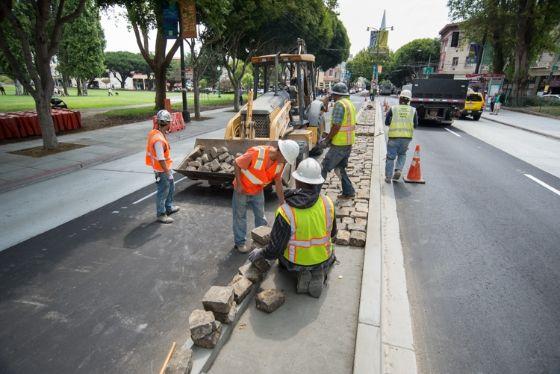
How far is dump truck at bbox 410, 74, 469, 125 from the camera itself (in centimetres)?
1647

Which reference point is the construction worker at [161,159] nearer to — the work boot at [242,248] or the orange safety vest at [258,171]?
the work boot at [242,248]

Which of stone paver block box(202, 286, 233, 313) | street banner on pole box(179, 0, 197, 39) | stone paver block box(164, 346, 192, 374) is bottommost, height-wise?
stone paver block box(164, 346, 192, 374)

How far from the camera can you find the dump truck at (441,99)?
1647 centimetres

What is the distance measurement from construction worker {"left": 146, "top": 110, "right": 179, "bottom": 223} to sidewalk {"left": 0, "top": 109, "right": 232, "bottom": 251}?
1.61m

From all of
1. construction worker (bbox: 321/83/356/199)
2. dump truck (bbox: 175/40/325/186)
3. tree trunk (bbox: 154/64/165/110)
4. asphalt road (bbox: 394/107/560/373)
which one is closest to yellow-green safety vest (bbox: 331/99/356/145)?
construction worker (bbox: 321/83/356/199)

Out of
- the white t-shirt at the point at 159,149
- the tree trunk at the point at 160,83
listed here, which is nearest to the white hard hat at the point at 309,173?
the white t-shirt at the point at 159,149

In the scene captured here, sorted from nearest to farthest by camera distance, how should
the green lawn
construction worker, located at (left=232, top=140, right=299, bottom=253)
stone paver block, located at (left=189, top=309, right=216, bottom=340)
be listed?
stone paver block, located at (left=189, top=309, right=216, bottom=340)
construction worker, located at (left=232, top=140, right=299, bottom=253)
the green lawn

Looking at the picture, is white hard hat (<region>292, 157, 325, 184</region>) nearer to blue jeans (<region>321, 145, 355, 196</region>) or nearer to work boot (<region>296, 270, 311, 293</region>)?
work boot (<region>296, 270, 311, 293</region>)

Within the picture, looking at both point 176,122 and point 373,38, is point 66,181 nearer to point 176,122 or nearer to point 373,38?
point 176,122

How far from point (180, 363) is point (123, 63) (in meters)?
98.2

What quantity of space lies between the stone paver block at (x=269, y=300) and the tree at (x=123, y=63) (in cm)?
9559

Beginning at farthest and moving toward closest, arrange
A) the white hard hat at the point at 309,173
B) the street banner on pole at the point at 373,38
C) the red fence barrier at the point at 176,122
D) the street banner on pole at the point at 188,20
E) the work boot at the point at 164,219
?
the street banner on pole at the point at 373,38 < the red fence barrier at the point at 176,122 < the street banner on pole at the point at 188,20 < the work boot at the point at 164,219 < the white hard hat at the point at 309,173

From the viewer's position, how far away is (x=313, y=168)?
3.04 meters

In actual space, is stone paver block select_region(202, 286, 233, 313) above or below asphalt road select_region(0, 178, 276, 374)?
above
